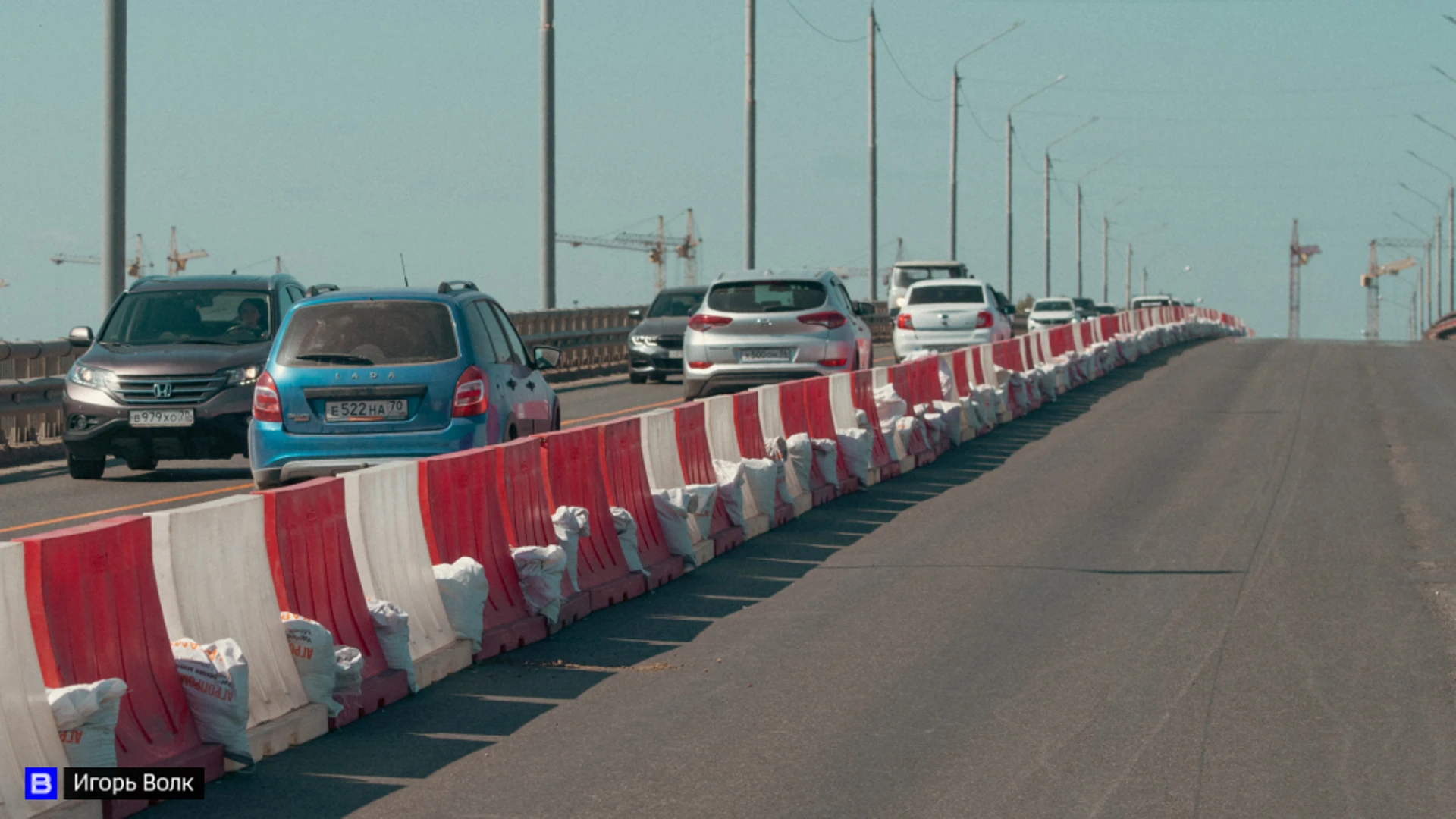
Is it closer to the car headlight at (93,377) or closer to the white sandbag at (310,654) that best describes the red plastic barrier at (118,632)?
the white sandbag at (310,654)

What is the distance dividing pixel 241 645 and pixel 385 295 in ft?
20.0

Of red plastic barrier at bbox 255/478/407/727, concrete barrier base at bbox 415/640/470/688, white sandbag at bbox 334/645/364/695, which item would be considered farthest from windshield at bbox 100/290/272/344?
white sandbag at bbox 334/645/364/695

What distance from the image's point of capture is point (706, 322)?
22.6 metres

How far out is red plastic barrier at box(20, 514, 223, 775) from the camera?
6051mm

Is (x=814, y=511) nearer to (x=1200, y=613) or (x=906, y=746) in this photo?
(x=1200, y=613)

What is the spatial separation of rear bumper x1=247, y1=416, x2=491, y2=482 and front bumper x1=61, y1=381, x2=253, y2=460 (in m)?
3.32

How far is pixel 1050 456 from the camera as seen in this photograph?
19312 mm

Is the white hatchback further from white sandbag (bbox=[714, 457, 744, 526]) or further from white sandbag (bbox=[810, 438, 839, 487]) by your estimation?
white sandbag (bbox=[714, 457, 744, 526])

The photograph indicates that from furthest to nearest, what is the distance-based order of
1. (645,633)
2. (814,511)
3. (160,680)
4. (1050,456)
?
1. (1050,456)
2. (814,511)
3. (645,633)
4. (160,680)

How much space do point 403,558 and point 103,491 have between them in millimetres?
8116

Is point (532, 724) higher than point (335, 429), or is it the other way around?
point (335, 429)

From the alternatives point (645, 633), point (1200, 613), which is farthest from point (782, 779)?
point (1200, 613)

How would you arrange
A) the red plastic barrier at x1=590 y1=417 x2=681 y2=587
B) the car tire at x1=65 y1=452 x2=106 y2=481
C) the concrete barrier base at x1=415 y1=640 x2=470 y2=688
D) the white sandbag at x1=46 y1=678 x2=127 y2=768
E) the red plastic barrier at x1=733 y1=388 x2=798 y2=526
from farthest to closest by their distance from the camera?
1. the car tire at x1=65 y1=452 x2=106 y2=481
2. the red plastic barrier at x1=733 y1=388 x2=798 y2=526
3. the red plastic barrier at x1=590 y1=417 x2=681 y2=587
4. the concrete barrier base at x1=415 y1=640 x2=470 y2=688
5. the white sandbag at x1=46 y1=678 x2=127 y2=768

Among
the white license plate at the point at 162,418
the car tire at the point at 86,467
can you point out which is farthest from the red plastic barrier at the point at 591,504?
the car tire at the point at 86,467
